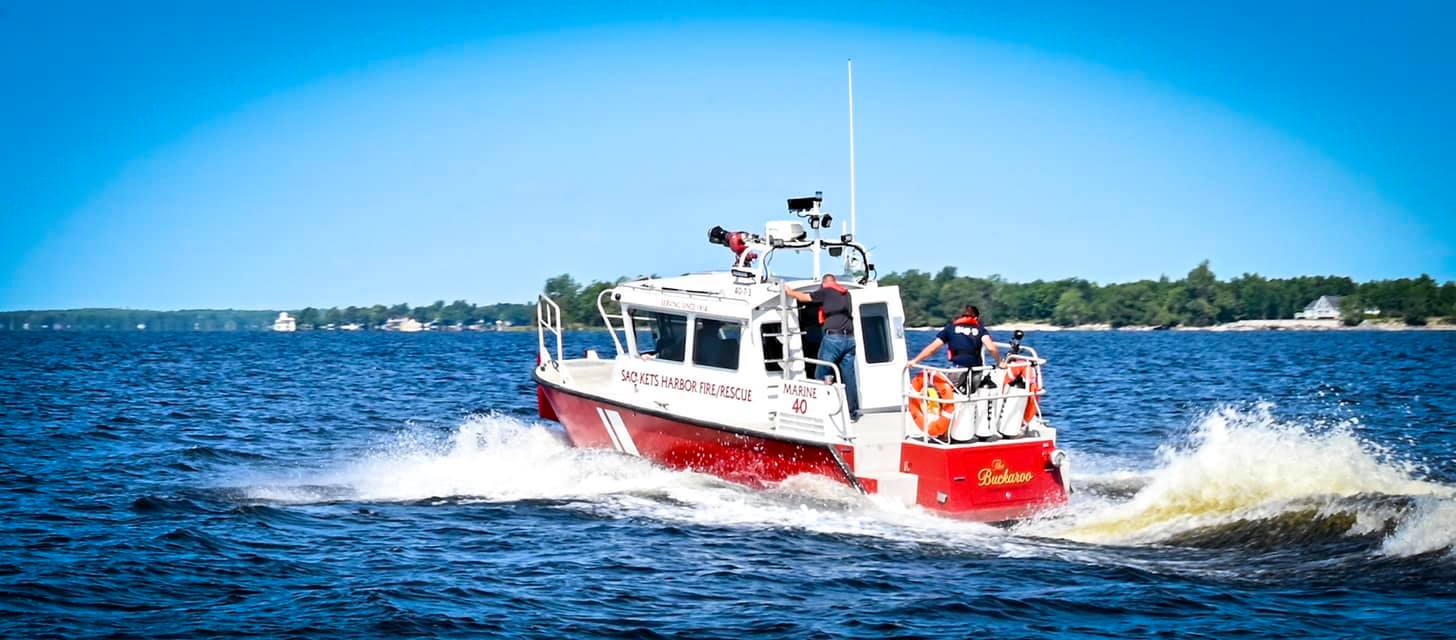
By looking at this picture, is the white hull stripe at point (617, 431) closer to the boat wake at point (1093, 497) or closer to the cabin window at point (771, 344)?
the boat wake at point (1093, 497)

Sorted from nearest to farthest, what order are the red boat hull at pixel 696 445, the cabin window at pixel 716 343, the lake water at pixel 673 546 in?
the lake water at pixel 673 546 → the red boat hull at pixel 696 445 → the cabin window at pixel 716 343

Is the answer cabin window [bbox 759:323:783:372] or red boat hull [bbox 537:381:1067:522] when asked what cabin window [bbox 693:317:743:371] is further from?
red boat hull [bbox 537:381:1067:522]

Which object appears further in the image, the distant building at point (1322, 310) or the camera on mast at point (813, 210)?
the distant building at point (1322, 310)

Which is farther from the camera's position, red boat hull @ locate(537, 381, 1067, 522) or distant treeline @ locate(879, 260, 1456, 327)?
distant treeline @ locate(879, 260, 1456, 327)

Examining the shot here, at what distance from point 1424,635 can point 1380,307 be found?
134 metres

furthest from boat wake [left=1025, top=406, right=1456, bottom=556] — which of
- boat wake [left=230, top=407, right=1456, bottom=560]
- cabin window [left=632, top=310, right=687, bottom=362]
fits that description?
cabin window [left=632, top=310, right=687, bottom=362]

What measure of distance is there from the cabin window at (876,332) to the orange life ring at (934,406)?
165 centimetres

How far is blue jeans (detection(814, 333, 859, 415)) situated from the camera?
577 inches

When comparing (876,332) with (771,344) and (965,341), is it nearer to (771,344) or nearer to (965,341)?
(771,344)

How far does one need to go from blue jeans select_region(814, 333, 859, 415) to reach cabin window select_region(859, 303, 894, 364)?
42 centimetres

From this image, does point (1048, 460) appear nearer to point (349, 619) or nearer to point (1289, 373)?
point (349, 619)

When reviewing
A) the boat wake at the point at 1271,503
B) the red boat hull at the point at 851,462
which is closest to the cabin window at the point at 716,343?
the red boat hull at the point at 851,462

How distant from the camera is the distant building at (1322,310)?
440ft

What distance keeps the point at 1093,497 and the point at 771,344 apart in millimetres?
3650
